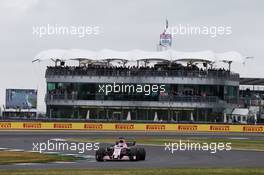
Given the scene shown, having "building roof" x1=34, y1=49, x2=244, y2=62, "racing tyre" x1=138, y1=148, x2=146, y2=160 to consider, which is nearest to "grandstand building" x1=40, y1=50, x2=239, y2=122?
"building roof" x1=34, y1=49, x2=244, y2=62

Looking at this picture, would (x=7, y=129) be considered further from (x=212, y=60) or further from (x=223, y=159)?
(x=223, y=159)

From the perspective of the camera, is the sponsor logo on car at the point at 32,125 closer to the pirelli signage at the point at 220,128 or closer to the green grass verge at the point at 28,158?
the pirelli signage at the point at 220,128

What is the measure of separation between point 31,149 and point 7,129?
24.7m

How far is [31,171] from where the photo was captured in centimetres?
2200

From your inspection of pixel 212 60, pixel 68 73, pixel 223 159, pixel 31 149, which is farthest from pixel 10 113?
pixel 223 159

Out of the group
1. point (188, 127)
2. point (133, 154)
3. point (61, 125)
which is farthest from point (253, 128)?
point (133, 154)

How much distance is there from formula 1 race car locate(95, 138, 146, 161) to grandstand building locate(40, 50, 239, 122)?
38.4 meters

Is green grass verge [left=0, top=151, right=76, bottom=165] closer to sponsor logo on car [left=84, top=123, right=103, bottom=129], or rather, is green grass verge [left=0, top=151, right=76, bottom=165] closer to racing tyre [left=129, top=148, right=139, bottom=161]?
racing tyre [left=129, top=148, right=139, bottom=161]

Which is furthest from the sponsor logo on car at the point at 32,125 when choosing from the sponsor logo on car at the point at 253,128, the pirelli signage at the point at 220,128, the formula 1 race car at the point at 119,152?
the formula 1 race car at the point at 119,152

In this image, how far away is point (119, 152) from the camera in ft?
90.3

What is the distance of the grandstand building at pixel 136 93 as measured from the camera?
67438mm

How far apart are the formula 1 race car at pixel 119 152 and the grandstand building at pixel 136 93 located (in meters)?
38.4

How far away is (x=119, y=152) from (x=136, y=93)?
41.2 metres

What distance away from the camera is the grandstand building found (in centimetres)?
6744
